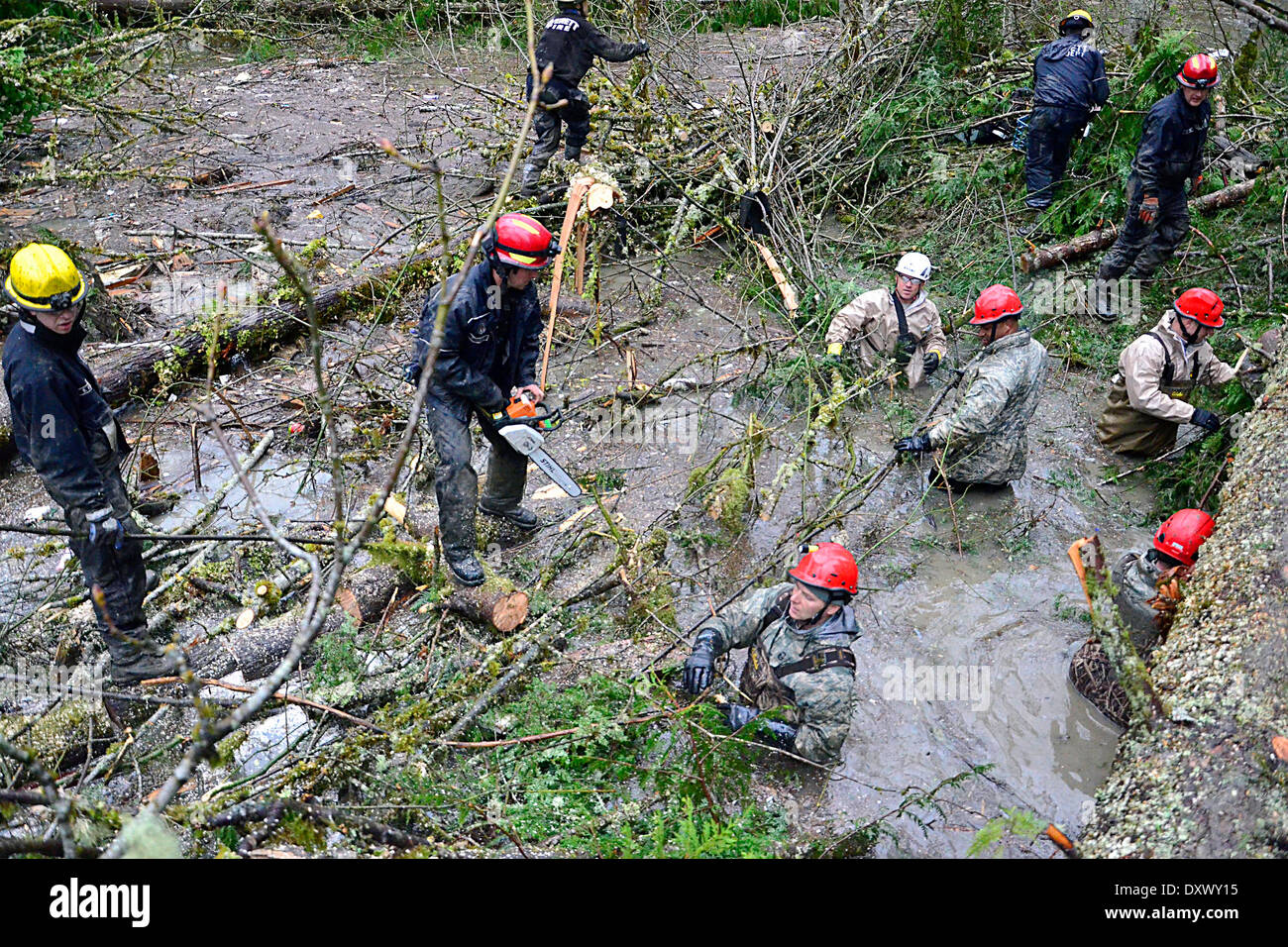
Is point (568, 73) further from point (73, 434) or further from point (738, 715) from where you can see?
point (738, 715)

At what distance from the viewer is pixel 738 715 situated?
4086 millimetres

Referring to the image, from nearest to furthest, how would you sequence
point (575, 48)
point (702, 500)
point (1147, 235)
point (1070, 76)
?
1. point (702, 500)
2. point (1147, 235)
3. point (1070, 76)
4. point (575, 48)

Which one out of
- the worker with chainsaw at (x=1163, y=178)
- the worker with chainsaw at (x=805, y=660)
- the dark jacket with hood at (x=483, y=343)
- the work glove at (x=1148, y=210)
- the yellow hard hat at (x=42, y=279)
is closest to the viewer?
the yellow hard hat at (x=42, y=279)

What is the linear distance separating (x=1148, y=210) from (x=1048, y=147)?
48.3 inches

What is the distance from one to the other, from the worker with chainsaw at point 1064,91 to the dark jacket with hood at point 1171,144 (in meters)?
0.84

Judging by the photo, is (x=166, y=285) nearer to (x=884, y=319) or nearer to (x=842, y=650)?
(x=884, y=319)

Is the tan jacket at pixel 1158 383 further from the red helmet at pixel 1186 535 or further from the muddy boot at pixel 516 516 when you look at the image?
the muddy boot at pixel 516 516

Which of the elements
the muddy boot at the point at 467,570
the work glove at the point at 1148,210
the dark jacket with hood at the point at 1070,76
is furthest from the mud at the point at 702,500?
the dark jacket with hood at the point at 1070,76

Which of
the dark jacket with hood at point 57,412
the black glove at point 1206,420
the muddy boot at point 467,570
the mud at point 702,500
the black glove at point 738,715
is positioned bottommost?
the mud at point 702,500

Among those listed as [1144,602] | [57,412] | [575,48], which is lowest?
[1144,602]

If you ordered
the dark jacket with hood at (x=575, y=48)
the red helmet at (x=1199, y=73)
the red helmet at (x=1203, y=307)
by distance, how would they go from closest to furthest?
the red helmet at (x=1203, y=307) → the red helmet at (x=1199, y=73) → the dark jacket with hood at (x=575, y=48)

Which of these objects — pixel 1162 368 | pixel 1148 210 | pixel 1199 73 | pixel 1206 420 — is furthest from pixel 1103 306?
pixel 1206 420

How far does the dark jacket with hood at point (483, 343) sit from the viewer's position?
4.81m
